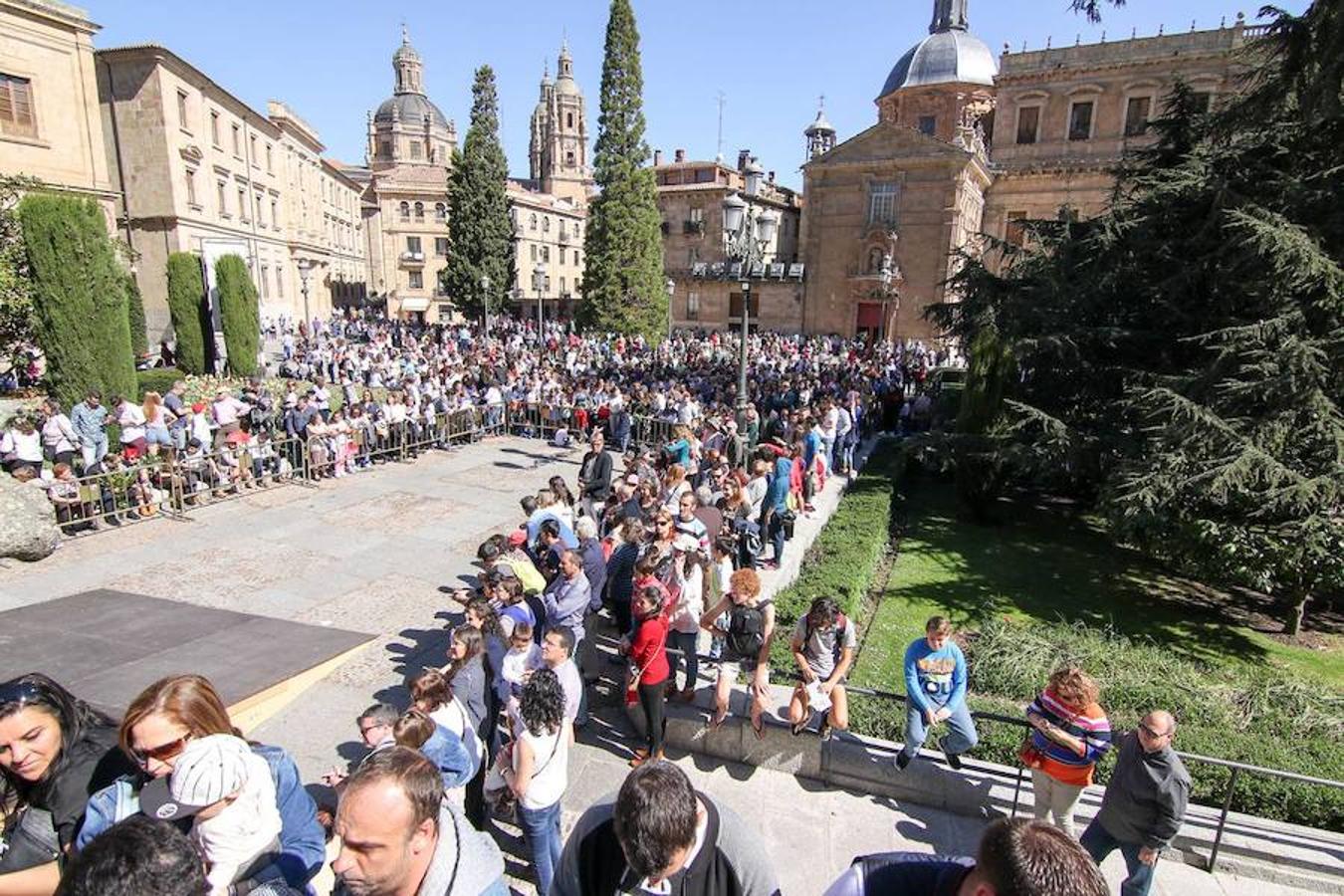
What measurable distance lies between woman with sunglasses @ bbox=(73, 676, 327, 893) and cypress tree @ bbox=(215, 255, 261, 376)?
79.1 feet

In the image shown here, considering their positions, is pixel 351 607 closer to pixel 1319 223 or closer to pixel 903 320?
pixel 1319 223

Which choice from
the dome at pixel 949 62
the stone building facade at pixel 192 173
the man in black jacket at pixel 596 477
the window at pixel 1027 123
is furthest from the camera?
the dome at pixel 949 62

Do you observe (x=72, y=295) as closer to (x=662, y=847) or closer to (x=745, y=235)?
(x=745, y=235)

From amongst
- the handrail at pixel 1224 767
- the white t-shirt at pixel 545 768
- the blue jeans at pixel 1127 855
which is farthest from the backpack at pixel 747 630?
the blue jeans at pixel 1127 855

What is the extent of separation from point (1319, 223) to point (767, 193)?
45.4m

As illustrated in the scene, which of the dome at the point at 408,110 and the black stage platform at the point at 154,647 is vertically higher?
the dome at the point at 408,110

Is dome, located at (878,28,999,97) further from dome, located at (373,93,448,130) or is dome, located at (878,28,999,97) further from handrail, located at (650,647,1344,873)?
dome, located at (373,93,448,130)

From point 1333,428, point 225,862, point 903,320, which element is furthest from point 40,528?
point 903,320

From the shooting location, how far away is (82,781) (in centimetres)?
283

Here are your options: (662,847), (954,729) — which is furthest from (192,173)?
(662,847)

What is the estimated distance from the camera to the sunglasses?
8.55 feet

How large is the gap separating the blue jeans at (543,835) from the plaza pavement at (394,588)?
582mm

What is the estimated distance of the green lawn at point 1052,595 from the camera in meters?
8.57

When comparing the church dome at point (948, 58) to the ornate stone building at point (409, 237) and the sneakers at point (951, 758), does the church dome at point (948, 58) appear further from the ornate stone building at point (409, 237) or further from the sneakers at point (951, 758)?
the sneakers at point (951, 758)
